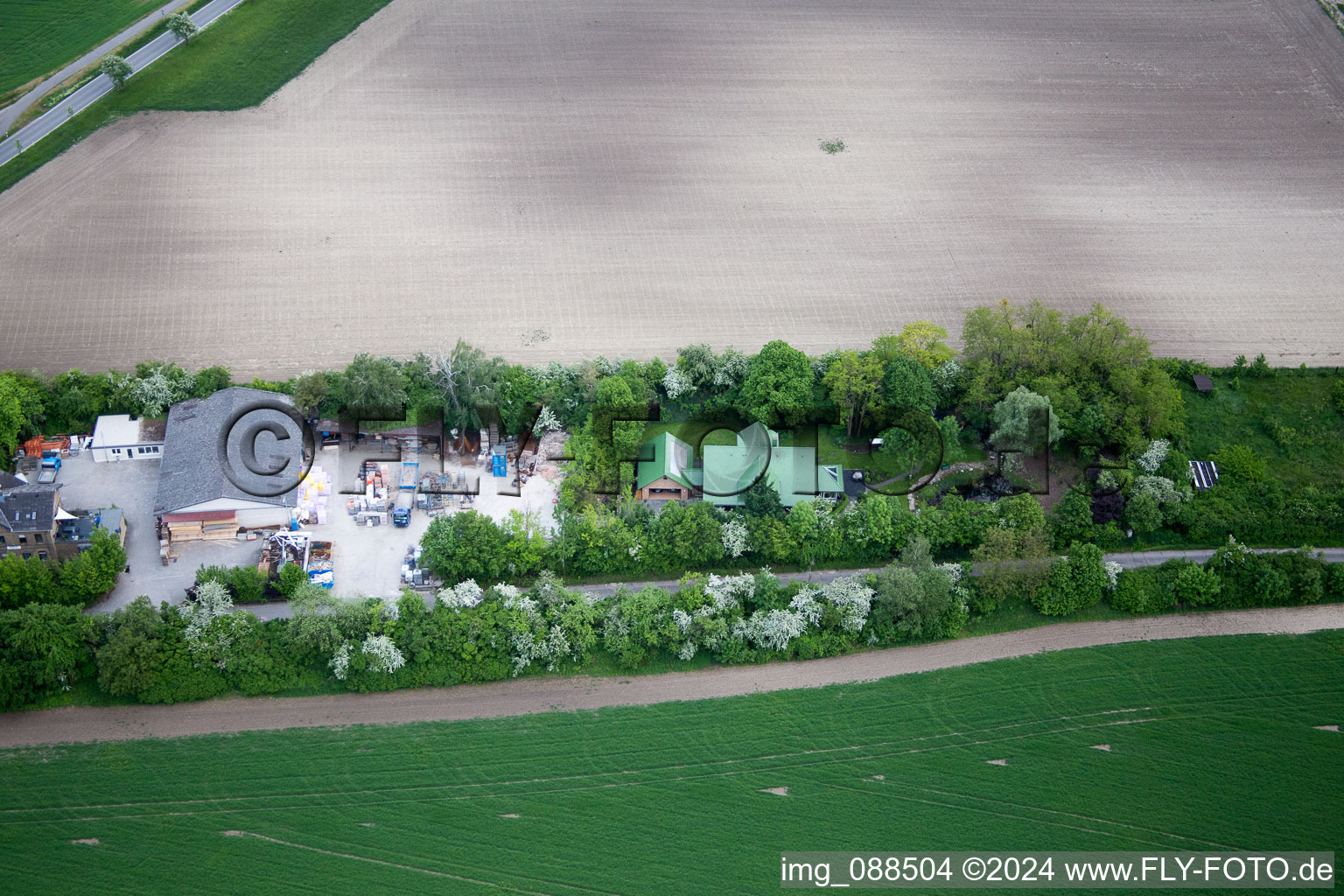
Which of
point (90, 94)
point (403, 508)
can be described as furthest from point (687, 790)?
point (90, 94)

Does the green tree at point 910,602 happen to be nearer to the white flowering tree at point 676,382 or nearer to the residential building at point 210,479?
the white flowering tree at point 676,382

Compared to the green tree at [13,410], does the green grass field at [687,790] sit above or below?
below

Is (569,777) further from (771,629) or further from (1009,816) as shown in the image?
(1009,816)

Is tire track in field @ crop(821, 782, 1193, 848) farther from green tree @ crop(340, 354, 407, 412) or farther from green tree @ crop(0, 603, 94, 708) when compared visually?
green tree @ crop(0, 603, 94, 708)

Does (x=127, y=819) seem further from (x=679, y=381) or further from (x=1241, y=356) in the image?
(x=1241, y=356)

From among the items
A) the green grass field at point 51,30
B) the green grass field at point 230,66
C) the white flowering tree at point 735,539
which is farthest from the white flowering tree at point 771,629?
the green grass field at point 51,30

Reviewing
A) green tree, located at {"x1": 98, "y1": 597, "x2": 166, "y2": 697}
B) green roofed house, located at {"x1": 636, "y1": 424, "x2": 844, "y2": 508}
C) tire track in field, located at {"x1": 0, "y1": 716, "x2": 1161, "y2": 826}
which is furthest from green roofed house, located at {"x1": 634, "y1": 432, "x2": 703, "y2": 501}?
green tree, located at {"x1": 98, "y1": 597, "x2": 166, "y2": 697}
